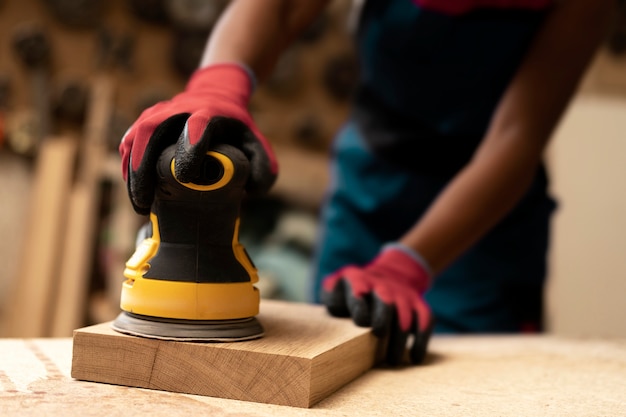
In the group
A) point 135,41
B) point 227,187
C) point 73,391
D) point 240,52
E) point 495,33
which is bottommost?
point 73,391

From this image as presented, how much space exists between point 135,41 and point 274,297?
141cm

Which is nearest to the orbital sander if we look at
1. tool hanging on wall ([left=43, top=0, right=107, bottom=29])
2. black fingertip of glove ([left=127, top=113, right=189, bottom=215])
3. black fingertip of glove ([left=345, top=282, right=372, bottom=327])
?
black fingertip of glove ([left=127, top=113, right=189, bottom=215])

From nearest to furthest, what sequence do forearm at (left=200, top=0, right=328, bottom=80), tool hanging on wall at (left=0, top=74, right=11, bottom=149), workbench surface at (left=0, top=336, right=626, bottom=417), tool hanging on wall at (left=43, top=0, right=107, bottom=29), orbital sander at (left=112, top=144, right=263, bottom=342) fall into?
1. workbench surface at (left=0, top=336, right=626, bottom=417)
2. orbital sander at (left=112, top=144, right=263, bottom=342)
3. forearm at (left=200, top=0, right=328, bottom=80)
4. tool hanging on wall at (left=0, top=74, right=11, bottom=149)
5. tool hanging on wall at (left=43, top=0, right=107, bottom=29)

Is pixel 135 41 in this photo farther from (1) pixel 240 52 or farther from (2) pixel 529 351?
(2) pixel 529 351

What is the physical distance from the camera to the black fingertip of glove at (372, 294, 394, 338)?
989 mm

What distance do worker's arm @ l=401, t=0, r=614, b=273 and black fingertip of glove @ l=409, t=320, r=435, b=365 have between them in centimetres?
21

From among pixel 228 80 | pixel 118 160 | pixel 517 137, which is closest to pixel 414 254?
pixel 517 137

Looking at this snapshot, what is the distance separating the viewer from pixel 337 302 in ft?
3.53

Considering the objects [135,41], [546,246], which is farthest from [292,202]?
[546,246]

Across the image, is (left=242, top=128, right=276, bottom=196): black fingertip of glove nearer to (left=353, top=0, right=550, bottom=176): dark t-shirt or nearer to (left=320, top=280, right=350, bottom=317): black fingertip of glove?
(left=320, top=280, right=350, bottom=317): black fingertip of glove

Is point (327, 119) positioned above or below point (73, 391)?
above

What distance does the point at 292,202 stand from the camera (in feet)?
10.3

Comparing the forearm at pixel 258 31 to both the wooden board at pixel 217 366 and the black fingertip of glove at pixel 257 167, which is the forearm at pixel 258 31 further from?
the wooden board at pixel 217 366

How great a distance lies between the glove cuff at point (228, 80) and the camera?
103 cm
